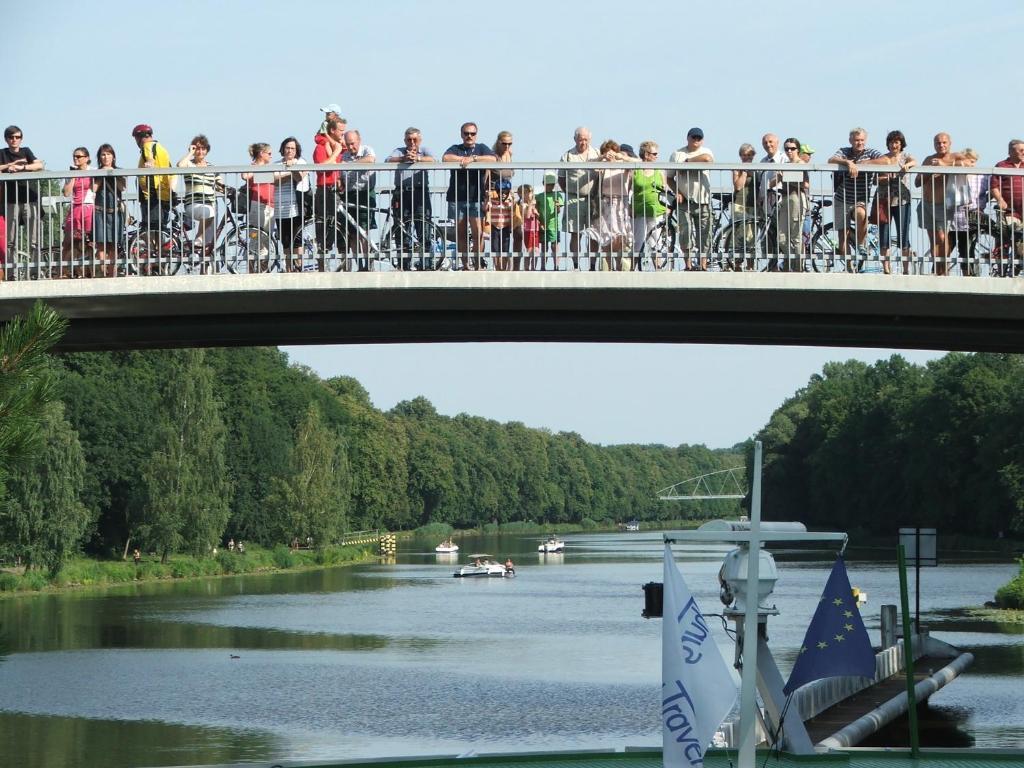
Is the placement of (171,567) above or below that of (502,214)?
below

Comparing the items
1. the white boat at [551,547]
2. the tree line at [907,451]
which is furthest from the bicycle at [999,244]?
the white boat at [551,547]

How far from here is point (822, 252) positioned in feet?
49.9

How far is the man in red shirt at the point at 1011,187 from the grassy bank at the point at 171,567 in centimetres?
4491

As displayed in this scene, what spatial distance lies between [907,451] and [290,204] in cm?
8694

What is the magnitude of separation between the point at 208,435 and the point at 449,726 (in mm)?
45642

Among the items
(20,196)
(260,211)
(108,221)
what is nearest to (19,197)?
(20,196)

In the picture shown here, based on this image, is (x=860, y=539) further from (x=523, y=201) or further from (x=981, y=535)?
(x=523, y=201)

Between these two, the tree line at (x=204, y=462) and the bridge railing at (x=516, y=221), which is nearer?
the bridge railing at (x=516, y=221)

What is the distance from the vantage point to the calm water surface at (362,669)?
81.5 feet

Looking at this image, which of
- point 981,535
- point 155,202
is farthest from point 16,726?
point 981,535

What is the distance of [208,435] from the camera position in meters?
69.8

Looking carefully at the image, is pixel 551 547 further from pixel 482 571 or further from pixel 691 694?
pixel 691 694

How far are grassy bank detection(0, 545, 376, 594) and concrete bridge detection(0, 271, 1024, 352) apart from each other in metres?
40.3

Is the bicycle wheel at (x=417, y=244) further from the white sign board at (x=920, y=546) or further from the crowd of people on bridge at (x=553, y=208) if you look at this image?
the white sign board at (x=920, y=546)
